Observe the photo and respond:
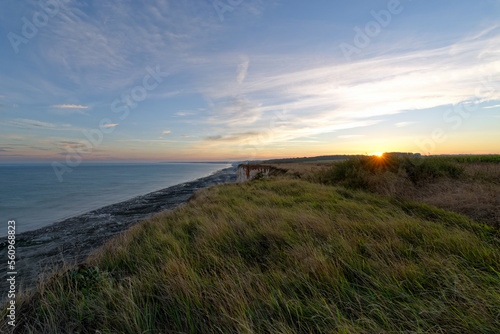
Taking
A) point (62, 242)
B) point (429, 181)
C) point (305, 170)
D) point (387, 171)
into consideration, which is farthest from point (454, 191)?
point (62, 242)

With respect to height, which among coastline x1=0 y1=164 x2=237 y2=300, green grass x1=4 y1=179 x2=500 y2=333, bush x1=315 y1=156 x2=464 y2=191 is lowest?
coastline x1=0 y1=164 x2=237 y2=300

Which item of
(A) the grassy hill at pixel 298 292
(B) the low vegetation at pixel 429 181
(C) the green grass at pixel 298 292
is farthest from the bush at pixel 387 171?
(A) the grassy hill at pixel 298 292

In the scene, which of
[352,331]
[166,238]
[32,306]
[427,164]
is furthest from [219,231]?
[427,164]

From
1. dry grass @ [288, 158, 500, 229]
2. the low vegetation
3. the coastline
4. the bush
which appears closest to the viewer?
dry grass @ [288, 158, 500, 229]

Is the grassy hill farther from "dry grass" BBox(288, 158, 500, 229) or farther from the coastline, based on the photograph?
the coastline

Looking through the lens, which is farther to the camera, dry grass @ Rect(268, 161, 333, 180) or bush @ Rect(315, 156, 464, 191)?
dry grass @ Rect(268, 161, 333, 180)

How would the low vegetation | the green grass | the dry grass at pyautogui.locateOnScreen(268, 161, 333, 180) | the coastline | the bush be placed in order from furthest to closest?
the dry grass at pyautogui.locateOnScreen(268, 161, 333, 180)
the bush
the coastline
the low vegetation
the green grass

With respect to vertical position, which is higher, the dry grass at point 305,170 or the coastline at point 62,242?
the dry grass at point 305,170

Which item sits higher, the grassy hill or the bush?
the bush

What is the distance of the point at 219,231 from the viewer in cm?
447

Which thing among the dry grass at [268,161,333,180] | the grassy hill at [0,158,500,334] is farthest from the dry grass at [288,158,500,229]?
the dry grass at [268,161,333,180]

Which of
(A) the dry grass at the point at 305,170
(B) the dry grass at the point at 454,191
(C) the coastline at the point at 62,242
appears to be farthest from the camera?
(A) the dry grass at the point at 305,170

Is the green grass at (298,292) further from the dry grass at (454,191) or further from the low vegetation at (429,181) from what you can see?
the low vegetation at (429,181)

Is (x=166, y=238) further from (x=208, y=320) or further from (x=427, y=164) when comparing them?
(x=427, y=164)
